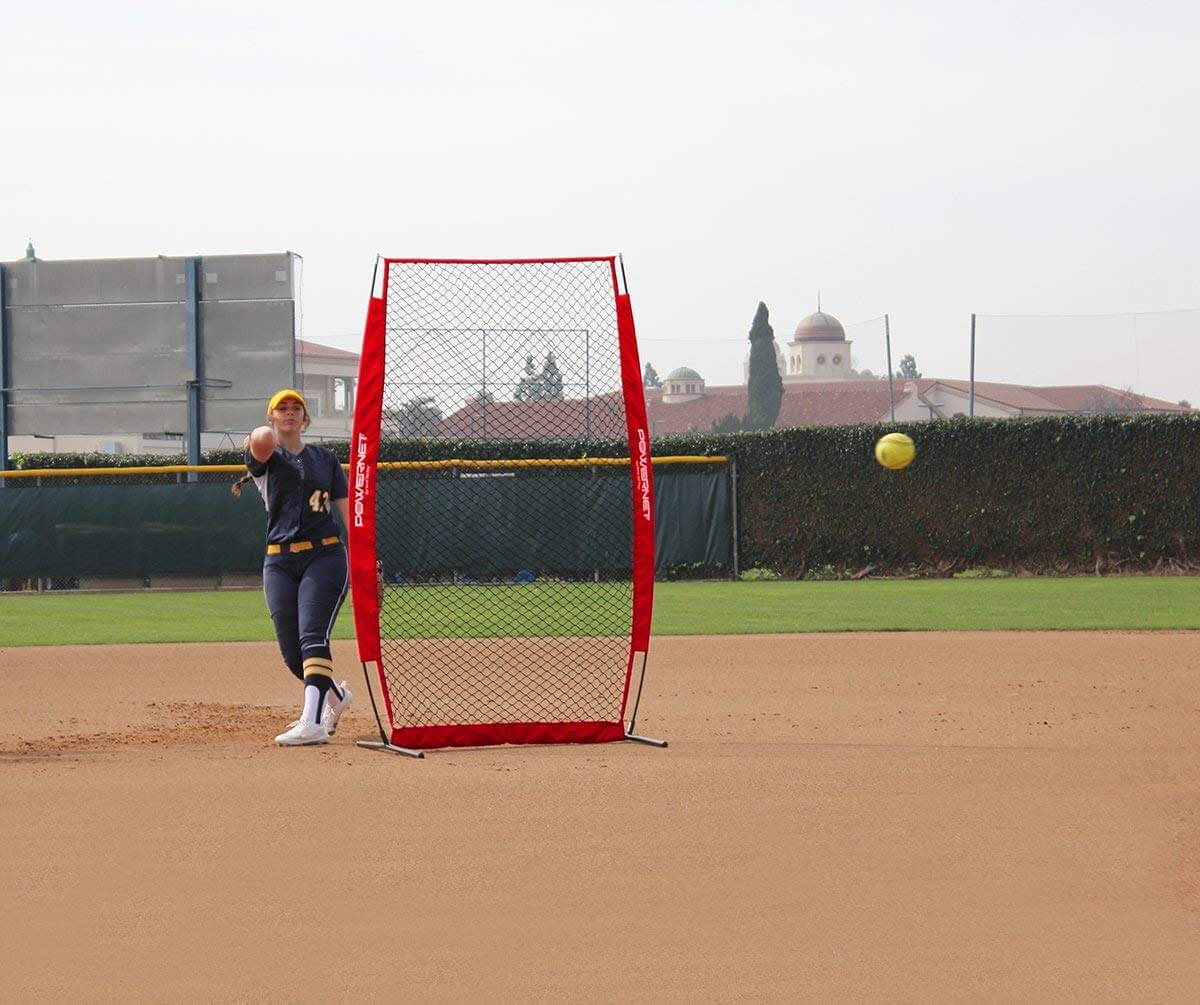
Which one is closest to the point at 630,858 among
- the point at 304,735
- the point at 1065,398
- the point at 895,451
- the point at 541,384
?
the point at 304,735

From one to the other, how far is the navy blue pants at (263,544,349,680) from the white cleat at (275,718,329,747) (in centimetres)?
30

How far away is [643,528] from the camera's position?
7.95m

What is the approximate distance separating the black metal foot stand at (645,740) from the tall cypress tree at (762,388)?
29.0 m

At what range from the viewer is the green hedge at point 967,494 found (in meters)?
23.4

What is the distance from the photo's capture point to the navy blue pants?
313 inches

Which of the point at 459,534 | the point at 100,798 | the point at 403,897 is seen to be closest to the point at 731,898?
the point at 403,897

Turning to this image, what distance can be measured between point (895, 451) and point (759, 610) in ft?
19.2

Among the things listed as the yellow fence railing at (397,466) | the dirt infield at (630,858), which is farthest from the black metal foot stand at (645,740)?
the yellow fence railing at (397,466)

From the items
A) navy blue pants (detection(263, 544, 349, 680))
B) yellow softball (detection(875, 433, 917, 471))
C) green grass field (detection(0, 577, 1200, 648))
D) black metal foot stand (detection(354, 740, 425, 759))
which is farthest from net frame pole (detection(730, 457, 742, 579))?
black metal foot stand (detection(354, 740, 425, 759))

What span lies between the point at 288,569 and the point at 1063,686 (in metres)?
5.28

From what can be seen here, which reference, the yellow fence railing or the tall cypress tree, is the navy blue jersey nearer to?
the yellow fence railing

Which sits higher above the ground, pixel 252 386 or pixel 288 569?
pixel 252 386

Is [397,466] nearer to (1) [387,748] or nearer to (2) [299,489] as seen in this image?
(2) [299,489]

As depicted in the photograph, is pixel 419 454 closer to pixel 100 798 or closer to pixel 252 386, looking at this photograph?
pixel 252 386
